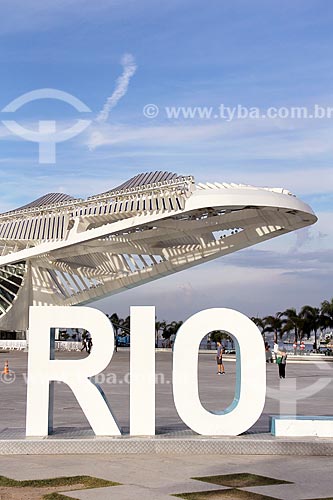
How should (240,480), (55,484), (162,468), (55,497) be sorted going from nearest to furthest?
(55,497) → (55,484) → (240,480) → (162,468)

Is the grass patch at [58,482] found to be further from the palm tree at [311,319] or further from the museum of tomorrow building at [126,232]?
the palm tree at [311,319]

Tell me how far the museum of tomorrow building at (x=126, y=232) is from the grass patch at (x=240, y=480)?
3986 centimetres

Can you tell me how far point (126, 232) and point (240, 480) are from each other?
4845cm

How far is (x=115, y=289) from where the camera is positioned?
66.7 m

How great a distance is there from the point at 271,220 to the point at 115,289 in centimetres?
1720

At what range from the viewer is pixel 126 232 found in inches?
2253

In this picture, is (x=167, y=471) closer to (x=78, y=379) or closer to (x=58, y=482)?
(x=58, y=482)

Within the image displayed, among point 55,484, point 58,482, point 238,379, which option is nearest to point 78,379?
point 238,379

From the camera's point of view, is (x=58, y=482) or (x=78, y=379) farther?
(x=78, y=379)

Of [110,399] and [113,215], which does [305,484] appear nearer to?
[110,399]

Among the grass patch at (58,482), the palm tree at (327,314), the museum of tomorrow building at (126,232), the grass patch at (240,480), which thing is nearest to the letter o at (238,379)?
the grass patch at (240,480)

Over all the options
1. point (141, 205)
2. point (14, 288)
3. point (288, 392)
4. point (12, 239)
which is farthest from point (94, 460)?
point (14, 288)

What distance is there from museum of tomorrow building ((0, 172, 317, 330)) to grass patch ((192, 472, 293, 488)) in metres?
39.9

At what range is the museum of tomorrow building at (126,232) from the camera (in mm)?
50438
